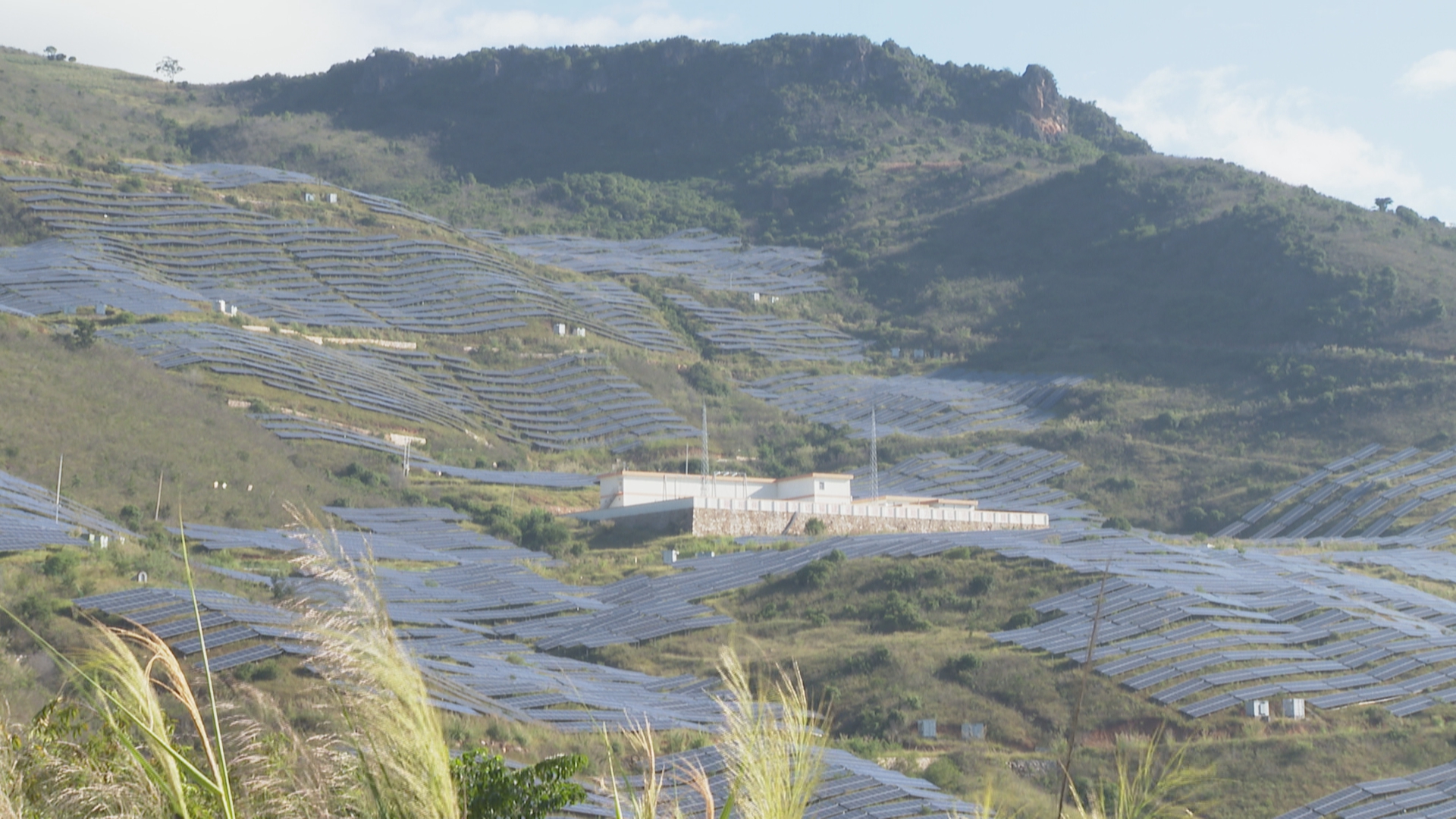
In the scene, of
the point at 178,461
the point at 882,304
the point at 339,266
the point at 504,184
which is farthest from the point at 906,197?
the point at 178,461

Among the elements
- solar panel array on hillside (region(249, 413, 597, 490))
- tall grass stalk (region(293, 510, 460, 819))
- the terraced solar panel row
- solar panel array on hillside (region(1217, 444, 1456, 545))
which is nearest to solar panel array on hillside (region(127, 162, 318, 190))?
solar panel array on hillside (region(249, 413, 597, 490))

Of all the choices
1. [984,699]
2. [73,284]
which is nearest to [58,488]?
[984,699]

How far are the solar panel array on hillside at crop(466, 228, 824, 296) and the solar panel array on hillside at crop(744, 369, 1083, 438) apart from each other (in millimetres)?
15113

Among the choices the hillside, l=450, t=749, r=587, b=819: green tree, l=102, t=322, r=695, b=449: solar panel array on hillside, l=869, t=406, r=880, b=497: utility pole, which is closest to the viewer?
l=450, t=749, r=587, b=819: green tree

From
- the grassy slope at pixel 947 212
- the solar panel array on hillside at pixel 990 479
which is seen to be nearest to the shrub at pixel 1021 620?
the solar panel array on hillside at pixel 990 479

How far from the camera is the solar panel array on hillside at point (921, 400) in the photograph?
238ft

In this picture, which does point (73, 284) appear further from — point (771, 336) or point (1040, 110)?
point (1040, 110)

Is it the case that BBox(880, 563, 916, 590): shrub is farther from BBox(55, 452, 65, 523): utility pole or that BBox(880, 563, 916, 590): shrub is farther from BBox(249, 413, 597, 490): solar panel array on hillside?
BBox(55, 452, 65, 523): utility pole

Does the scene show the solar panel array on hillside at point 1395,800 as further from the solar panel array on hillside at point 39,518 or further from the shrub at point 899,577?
the solar panel array on hillside at point 39,518

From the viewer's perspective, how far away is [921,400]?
75688 millimetres

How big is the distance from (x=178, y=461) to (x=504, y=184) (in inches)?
3068

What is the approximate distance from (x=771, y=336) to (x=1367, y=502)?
36.9m

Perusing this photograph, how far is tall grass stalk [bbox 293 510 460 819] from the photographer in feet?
15.9

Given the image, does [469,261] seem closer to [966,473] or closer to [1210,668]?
[966,473]
